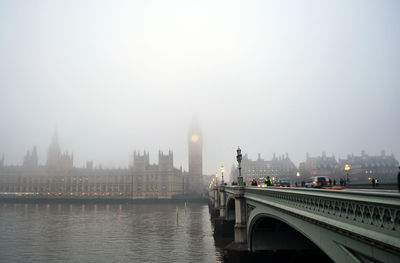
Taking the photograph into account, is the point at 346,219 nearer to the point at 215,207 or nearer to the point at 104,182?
the point at 215,207

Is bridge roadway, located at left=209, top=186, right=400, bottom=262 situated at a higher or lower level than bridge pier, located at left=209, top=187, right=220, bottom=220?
higher

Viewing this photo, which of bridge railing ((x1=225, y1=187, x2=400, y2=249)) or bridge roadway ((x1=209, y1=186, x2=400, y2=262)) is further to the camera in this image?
bridge roadway ((x1=209, y1=186, x2=400, y2=262))

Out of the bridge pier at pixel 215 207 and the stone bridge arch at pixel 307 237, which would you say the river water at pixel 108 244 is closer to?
the bridge pier at pixel 215 207

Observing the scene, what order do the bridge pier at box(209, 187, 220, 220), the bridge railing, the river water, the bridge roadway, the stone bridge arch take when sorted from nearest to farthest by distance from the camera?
the bridge railing, the bridge roadway, the stone bridge arch, the river water, the bridge pier at box(209, 187, 220, 220)

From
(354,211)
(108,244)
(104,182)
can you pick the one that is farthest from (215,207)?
(104,182)

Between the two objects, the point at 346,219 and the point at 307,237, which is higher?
the point at 346,219

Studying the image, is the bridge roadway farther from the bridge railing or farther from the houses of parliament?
the houses of parliament

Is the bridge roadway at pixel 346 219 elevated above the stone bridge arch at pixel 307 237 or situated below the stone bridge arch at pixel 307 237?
above

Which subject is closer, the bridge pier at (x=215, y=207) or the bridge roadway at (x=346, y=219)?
the bridge roadway at (x=346, y=219)

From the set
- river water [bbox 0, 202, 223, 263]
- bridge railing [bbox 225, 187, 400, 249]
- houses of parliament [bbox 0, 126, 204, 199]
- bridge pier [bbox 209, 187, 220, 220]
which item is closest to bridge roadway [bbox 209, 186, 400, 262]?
bridge railing [bbox 225, 187, 400, 249]

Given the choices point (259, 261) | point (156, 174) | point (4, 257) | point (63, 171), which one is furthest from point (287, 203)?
point (63, 171)

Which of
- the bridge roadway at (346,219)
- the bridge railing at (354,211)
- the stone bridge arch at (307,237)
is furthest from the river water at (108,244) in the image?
the bridge railing at (354,211)

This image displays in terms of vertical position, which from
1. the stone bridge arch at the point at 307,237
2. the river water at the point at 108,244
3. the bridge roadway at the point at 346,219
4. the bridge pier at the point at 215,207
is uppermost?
the bridge roadway at the point at 346,219

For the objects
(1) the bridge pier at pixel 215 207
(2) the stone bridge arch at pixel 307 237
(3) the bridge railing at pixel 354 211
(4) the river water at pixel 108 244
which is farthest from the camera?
(1) the bridge pier at pixel 215 207
